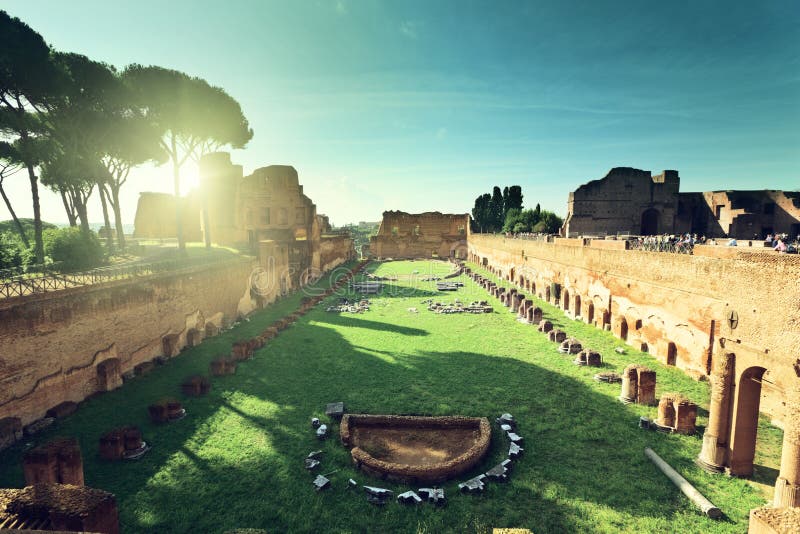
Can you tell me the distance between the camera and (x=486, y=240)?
3456 centimetres

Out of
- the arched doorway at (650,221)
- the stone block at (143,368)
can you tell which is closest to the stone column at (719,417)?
the stone block at (143,368)

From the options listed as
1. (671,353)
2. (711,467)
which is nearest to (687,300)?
(671,353)

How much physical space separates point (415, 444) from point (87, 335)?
8.08 metres

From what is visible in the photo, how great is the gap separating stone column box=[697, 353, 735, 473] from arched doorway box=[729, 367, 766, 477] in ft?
0.32

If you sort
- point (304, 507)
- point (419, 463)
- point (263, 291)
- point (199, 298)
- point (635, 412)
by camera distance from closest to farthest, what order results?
point (304, 507), point (419, 463), point (635, 412), point (199, 298), point (263, 291)

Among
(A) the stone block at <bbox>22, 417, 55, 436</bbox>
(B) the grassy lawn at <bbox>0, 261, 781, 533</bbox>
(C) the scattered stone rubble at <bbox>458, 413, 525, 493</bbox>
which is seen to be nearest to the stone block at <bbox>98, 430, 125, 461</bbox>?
(B) the grassy lawn at <bbox>0, 261, 781, 533</bbox>

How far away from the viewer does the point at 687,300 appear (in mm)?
9984

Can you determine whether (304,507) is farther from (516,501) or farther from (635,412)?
(635,412)

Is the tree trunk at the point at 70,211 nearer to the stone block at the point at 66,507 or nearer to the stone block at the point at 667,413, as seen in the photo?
the stone block at the point at 66,507

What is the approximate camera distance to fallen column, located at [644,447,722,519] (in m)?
5.14

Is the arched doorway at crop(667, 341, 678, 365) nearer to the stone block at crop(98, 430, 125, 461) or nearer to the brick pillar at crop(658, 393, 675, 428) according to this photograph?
the brick pillar at crop(658, 393, 675, 428)

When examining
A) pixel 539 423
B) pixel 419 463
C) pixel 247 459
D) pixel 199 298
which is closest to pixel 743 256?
pixel 539 423

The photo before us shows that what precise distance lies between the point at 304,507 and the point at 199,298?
10.5 metres

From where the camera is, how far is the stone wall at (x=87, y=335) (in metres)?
7.48
